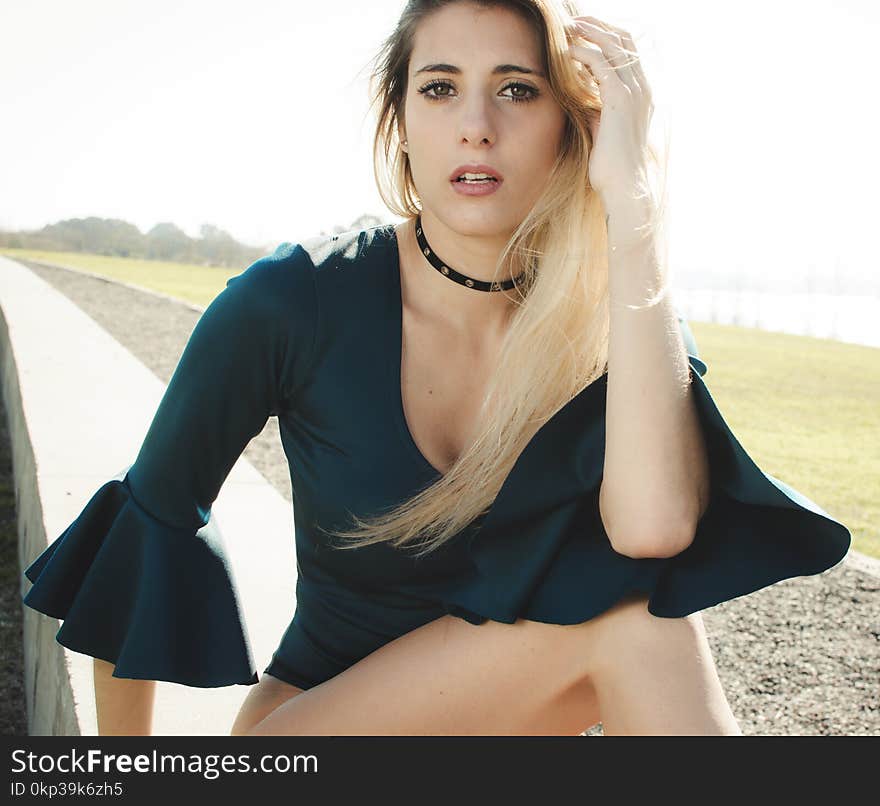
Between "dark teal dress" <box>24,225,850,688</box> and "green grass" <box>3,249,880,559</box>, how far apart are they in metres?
4.13

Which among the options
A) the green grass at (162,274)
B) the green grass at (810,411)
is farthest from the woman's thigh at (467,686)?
the green grass at (162,274)

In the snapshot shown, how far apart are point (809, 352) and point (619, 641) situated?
14863 mm

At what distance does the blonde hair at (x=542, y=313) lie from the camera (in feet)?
6.58

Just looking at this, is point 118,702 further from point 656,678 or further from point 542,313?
point 542,313

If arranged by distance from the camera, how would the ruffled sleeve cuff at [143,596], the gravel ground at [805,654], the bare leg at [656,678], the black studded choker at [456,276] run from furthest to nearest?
1. the gravel ground at [805,654]
2. the black studded choker at [456,276]
3. the ruffled sleeve cuff at [143,596]
4. the bare leg at [656,678]

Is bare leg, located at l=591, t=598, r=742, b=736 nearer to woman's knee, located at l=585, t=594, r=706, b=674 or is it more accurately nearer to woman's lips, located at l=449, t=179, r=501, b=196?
woman's knee, located at l=585, t=594, r=706, b=674

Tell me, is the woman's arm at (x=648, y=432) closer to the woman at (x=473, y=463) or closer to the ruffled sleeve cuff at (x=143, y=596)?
the woman at (x=473, y=463)

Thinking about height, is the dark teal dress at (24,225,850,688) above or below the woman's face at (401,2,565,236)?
below

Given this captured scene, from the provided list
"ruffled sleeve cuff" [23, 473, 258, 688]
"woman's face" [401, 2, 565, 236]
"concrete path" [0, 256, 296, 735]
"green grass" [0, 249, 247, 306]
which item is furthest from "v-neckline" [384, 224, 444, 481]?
"green grass" [0, 249, 247, 306]

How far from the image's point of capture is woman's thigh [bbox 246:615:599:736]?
5.94ft

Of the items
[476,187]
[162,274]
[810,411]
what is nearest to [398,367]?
A: [476,187]

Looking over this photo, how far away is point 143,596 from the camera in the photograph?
6.37ft

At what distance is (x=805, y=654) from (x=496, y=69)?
103 inches

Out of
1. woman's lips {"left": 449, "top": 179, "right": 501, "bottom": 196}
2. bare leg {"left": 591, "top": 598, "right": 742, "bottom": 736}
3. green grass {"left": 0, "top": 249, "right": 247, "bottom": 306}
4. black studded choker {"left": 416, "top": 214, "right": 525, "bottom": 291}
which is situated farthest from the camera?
green grass {"left": 0, "top": 249, "right": 247, "bottom": 306}
